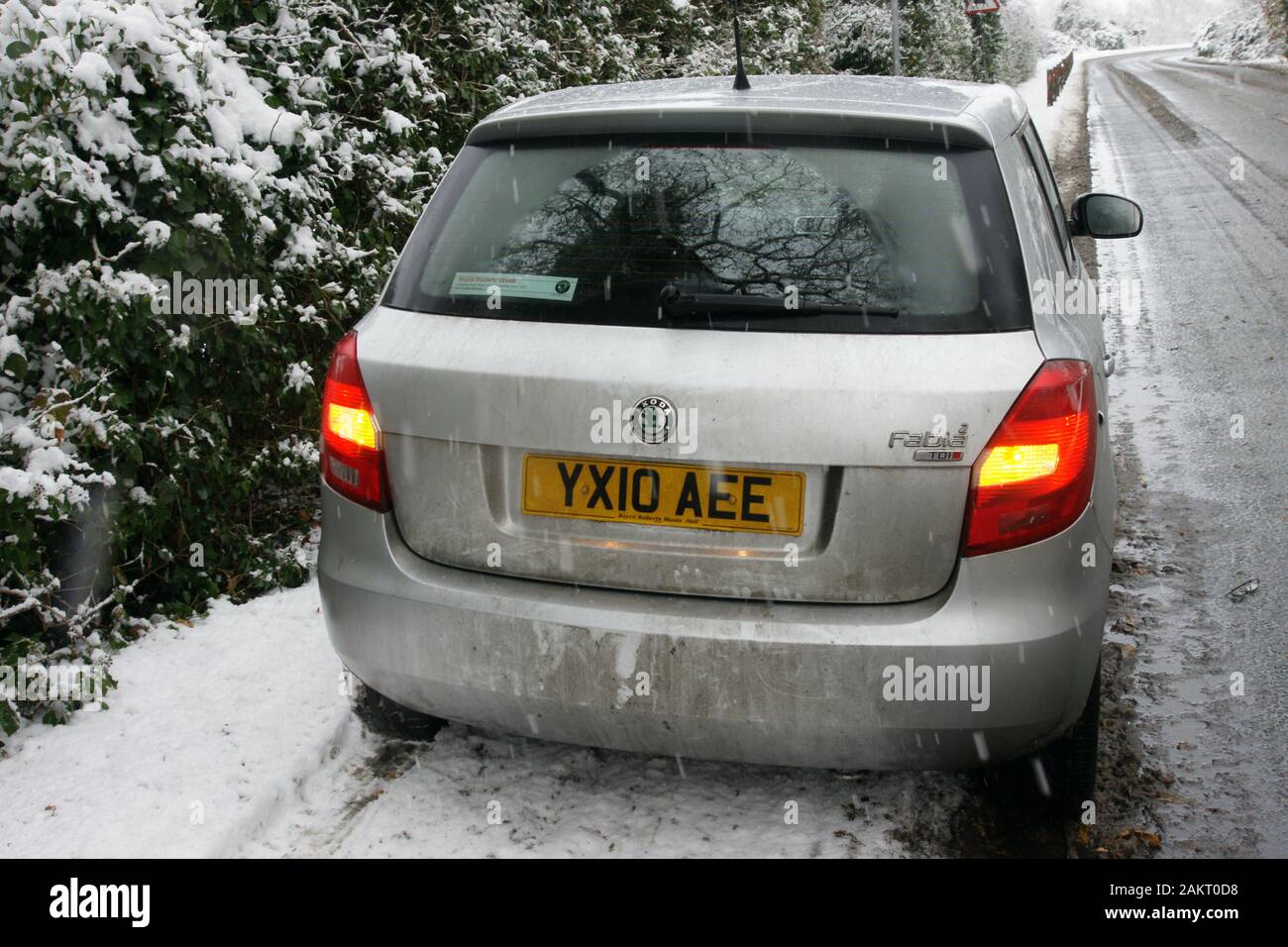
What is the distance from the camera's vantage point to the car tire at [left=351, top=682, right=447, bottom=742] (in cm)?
316

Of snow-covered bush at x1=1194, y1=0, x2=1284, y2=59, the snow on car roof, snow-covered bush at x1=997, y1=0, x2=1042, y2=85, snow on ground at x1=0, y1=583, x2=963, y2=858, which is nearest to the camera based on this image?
the snow on car roof

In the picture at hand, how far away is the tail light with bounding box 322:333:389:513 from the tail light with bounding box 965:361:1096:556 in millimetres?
1338

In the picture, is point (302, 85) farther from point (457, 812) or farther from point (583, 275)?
point (457, 812)

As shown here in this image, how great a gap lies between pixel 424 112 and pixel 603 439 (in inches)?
164

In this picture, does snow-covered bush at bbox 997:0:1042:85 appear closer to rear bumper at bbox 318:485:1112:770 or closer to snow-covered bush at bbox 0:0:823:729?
snow-covered bush at bbox 0:0:823:729

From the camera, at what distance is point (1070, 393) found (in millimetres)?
2436

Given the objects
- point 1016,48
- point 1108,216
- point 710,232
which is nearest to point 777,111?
point 710,232

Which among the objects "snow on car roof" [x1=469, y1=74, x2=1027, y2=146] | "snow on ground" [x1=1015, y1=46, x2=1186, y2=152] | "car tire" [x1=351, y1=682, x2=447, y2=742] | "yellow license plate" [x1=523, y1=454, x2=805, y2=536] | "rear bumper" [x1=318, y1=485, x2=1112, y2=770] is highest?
"snow on car roof" [x1=469, y1=74, x2=1027, y2=146]

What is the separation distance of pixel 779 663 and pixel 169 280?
8.36ft

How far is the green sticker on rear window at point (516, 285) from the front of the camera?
262cm

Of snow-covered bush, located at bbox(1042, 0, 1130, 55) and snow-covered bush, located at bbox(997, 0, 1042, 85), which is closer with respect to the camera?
snow-covered bush, located at bbox(997, 0, 1042, 85)

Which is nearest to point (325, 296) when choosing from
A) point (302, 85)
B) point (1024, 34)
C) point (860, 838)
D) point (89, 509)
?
point (302, 85)

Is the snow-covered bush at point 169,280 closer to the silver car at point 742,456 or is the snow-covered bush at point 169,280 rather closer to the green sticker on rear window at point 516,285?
the silver car at point 742,456

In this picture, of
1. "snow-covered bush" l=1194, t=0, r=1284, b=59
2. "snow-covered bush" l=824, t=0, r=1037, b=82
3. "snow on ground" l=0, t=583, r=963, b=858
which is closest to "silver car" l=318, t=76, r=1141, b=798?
"snow on ground" l=0, t=583, r=963, b=858
